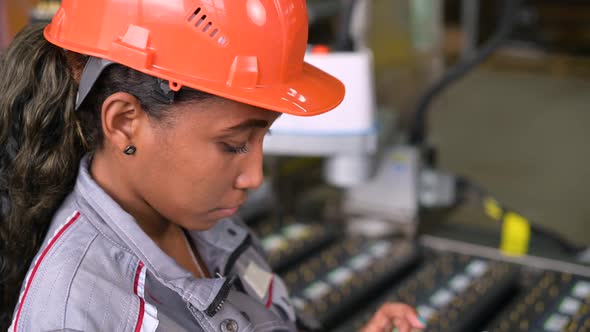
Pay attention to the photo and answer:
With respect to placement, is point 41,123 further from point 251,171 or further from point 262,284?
point 262,284

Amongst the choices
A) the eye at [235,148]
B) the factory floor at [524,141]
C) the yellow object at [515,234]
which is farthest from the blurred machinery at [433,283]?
Answer: the factory floor at [524,141]

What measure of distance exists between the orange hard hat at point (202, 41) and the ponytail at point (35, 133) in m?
0.06

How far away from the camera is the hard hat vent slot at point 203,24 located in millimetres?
921

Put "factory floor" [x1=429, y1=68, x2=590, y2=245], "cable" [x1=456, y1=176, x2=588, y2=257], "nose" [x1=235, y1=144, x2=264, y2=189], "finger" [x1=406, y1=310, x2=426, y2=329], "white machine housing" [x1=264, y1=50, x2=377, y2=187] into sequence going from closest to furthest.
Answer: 1. "nose" [x1=235, y1=144, x2=264, y2=189]
2. "finger" [x1=406, y1=310, x2=426, y2=329]
3. "white machine housing" [x1=264, y1=50, x2=377, y2=187]
4. "cable" [x1=456, y1=176, x2=588, y2=257]
5. "factory floor" [x1=429, y1=68, x2=590, y2=245]

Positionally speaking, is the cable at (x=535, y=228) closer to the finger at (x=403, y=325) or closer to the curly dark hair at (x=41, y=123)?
the finger at (x=403, y=325)

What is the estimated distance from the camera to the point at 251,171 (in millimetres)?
1007

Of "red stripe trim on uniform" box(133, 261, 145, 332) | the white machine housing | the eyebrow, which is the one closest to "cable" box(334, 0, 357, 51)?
the white machine housing

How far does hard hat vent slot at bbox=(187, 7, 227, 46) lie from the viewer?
3.02 feet

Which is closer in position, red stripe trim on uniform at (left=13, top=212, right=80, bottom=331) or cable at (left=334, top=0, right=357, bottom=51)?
red stripe trim on uniform at (left=13, top=212, right=80, bottom=331)

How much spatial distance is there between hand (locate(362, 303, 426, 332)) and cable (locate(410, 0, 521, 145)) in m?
1.10

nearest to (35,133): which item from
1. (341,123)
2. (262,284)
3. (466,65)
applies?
(262,284)

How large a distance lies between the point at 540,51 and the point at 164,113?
6185 mm

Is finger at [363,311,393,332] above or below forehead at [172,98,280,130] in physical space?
below

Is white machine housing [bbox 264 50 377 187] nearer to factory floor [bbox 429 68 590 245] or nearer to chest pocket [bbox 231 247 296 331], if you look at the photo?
chest pocket [bbox 231 247 296 331]
